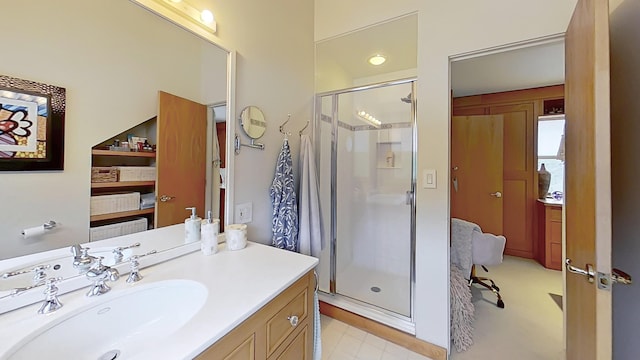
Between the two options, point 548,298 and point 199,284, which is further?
point 548,298

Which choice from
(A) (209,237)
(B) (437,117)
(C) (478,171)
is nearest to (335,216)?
(B) (437,117)

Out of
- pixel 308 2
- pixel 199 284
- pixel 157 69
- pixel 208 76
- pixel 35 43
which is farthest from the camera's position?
pixel 308 2

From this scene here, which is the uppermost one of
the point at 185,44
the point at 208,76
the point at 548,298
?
the point at 185,44

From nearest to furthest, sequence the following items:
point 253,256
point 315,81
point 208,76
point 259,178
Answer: point 253,256, point 208,76, point 259,178, point 315,81

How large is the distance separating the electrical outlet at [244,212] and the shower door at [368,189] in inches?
37.8

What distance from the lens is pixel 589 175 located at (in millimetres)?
Result: 875

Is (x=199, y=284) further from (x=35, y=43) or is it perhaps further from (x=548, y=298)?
(x=548, y=298)

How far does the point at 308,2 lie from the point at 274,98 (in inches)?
39.2

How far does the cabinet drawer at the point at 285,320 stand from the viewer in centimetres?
87

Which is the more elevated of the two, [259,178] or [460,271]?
[259,178]

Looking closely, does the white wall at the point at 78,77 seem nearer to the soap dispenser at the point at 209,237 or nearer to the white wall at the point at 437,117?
the soap dispenser at the point at 209,237

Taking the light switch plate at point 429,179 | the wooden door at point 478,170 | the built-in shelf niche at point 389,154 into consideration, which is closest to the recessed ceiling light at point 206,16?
the light switch plate at point 429,179

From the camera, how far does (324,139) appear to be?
91.7 inches

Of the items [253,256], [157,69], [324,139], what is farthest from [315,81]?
[253,256]
